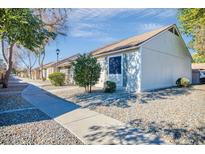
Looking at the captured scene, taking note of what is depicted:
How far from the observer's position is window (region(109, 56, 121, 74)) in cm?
1307

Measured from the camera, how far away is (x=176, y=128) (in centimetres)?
490

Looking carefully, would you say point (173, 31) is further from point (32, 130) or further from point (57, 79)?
point (32, 130)

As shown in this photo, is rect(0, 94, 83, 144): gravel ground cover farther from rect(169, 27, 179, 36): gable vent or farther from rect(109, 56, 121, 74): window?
rect(169, 27, 179, 36): gable vent

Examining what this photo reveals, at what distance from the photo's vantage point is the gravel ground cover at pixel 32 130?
13.9 ft

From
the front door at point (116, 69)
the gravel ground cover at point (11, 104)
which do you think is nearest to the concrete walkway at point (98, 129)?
the gravel ground cover at point (11, 104)

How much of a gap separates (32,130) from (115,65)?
363 inches

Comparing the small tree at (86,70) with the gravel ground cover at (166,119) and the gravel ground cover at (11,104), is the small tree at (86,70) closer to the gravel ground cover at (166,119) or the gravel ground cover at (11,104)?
the gravel ground cover at (11,104)

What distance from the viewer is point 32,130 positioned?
484cm

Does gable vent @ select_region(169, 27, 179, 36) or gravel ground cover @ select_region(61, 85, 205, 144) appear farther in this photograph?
gable vent @ select_region(169, 27, 179, 36)

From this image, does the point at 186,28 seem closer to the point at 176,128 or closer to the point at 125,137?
the point at 176,128

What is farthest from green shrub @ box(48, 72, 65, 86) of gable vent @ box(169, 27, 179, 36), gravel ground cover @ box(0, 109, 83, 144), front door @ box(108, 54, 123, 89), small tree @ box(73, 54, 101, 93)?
gravel ground cover @ box(0, 109, 83, 144)

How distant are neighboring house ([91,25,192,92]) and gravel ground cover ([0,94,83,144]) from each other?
6.96 meters

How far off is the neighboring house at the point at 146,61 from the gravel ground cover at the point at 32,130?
6.96 meters
